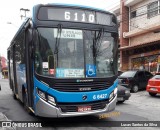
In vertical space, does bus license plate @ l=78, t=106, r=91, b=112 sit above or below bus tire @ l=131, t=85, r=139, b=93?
above

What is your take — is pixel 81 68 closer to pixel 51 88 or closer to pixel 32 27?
pixel 51 88

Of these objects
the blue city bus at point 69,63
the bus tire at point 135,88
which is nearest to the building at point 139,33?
the bus tire at point 135,88

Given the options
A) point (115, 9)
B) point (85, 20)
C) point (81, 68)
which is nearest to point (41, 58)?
point (81, 68)

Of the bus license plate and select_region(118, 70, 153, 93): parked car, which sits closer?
the bus license plate

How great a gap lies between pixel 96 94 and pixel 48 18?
2513 mm

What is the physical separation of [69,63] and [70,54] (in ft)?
0.84

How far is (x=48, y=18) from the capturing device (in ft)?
21.8

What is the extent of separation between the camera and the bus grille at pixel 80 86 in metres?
6.39

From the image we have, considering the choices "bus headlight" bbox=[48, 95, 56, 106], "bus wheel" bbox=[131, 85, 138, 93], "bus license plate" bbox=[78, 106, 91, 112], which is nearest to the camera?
"bus headlight" bbox=[48, 95, 56, 106]

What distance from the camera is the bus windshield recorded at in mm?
6465

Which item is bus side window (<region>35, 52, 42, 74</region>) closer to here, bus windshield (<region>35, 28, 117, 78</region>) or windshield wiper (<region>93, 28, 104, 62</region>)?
bus windshield (<region>35, 28, 117, 78</region>)

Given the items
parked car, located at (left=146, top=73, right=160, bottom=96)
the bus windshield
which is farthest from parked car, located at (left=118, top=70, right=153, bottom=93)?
the bus windshield

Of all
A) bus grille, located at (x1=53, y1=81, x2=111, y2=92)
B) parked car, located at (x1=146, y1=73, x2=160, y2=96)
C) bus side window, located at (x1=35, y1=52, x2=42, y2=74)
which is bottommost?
parked car, located at (x1=146, y1=73, x2=160, y2=96)

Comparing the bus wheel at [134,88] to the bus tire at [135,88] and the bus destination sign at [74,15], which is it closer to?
the bus tire at [135,88]
